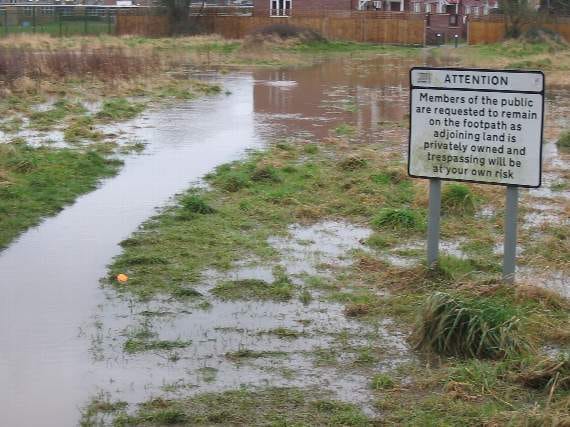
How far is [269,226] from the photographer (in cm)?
1088

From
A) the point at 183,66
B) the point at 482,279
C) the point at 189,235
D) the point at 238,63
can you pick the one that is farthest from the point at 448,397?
the point at 238,63

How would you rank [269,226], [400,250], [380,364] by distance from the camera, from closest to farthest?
[380,364]
[400,250]
[269,226]

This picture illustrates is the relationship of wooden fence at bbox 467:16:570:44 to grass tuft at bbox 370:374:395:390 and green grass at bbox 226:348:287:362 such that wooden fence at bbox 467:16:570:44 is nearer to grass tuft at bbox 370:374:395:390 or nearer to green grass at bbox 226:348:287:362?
green grass at bbox 226:348:287:362

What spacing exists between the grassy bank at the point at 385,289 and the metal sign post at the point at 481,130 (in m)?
0.86

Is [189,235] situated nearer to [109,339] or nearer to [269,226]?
[269,226]

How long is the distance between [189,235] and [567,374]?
515cm

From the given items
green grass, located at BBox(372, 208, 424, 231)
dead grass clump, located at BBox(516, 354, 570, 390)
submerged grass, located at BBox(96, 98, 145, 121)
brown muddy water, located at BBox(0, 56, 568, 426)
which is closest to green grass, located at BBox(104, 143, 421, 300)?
green grass, located at BBox(372, 208, 424, 231)

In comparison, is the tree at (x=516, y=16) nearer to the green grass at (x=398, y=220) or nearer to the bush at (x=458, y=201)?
the bush at (x=458, y=201)

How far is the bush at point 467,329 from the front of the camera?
6.57 metres

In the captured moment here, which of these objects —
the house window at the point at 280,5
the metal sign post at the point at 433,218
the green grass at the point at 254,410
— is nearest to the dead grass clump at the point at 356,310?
the metal sign post at the point at 433,218

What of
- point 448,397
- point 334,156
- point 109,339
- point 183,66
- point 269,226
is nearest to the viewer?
point 448,397

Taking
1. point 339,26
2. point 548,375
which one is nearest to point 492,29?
point 339,26

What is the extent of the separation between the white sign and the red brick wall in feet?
212

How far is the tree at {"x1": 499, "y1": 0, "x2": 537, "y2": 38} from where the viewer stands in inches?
2351
